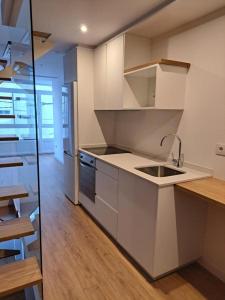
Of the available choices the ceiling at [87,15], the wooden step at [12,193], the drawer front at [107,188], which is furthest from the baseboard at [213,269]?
the ceiling at [87,15]

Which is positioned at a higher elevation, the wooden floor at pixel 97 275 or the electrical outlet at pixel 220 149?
the electrical outlet at pixel 220 149

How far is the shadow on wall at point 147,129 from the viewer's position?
250 cm

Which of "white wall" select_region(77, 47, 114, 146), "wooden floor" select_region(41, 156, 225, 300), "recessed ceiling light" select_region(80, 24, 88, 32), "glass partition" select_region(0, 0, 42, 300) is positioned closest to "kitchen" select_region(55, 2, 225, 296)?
"wooden floor" select_region(41, 156, 225, 300)

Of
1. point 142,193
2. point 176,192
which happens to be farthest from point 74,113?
point 176,192

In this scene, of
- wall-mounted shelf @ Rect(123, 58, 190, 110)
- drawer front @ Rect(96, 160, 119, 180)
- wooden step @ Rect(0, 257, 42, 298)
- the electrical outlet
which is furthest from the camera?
drawer front @ Rect(96, 160, 119, 180)

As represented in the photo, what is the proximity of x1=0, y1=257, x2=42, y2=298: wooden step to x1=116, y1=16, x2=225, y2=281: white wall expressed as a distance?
158 cm

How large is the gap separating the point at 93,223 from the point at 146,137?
137 cm

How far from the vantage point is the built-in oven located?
285 cm

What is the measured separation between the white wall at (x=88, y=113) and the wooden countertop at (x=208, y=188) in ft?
6.22

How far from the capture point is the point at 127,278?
1954 millimetres

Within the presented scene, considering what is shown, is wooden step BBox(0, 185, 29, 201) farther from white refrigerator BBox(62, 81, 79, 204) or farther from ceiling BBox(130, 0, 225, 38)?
ceiling BBox(130, 0, 225, 38)

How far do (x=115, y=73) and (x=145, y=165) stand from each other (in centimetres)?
124

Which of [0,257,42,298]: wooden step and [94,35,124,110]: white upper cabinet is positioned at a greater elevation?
[94,35,124,110]: white upper cabinet

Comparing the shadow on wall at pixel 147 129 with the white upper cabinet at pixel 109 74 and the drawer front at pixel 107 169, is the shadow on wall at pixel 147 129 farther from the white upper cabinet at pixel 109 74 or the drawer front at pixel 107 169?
the drawer front at pixel 107 169
